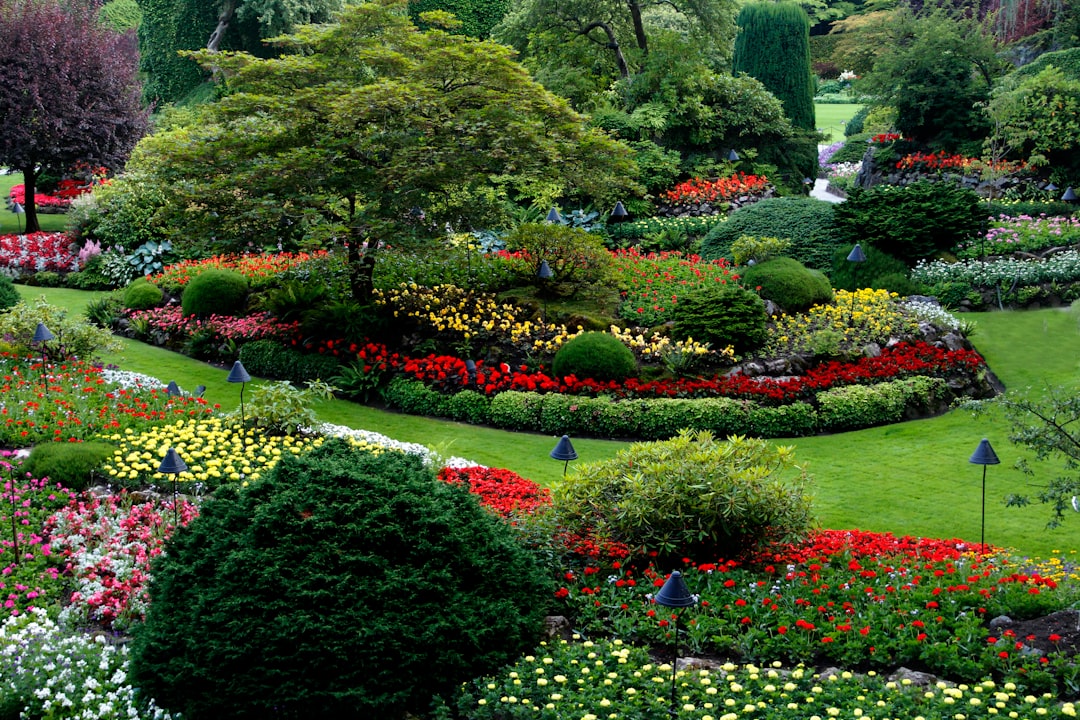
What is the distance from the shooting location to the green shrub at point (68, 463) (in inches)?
383

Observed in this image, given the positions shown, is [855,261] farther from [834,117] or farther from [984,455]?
[834,117]

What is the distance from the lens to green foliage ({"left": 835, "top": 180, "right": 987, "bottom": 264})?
1692 centimetres

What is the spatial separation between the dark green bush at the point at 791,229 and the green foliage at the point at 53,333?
34.0 feet

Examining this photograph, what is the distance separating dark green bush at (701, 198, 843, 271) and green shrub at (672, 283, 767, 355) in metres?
3.44

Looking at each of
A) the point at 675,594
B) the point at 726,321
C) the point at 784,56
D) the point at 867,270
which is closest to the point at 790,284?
the point at 726,321

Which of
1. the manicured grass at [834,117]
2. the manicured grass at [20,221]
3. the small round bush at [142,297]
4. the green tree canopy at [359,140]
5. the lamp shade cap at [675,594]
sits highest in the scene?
the green tree canopy at [359,140]

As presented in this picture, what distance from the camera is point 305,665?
19.6ft

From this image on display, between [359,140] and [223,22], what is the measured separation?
23.6 m

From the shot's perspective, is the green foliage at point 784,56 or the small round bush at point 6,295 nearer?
the small round bush at point 6,295

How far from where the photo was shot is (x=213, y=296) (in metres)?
16.9

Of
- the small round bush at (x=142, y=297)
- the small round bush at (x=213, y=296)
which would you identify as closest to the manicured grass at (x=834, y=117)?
the small round bush at (x=213, y=296)

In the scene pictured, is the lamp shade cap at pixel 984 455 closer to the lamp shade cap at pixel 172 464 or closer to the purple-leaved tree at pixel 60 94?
the lamp shade cap at pixel 172 464

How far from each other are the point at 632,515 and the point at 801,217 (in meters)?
11.4

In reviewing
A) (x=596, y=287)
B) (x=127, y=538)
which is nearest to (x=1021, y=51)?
(x=596, y=287)
